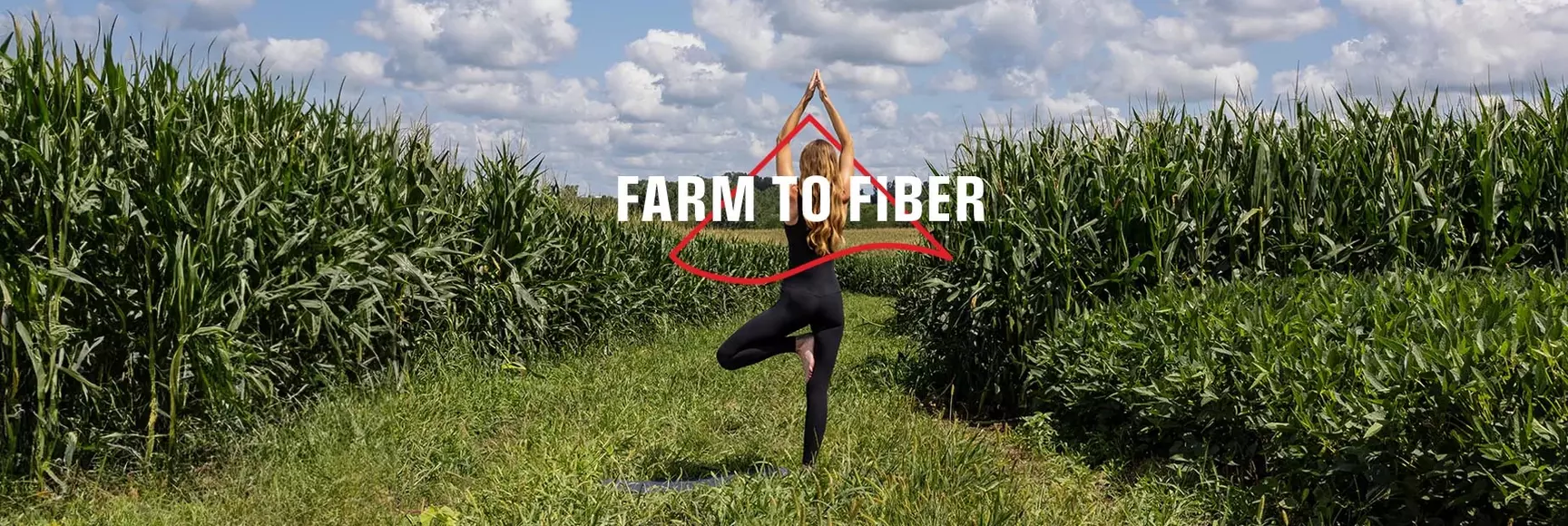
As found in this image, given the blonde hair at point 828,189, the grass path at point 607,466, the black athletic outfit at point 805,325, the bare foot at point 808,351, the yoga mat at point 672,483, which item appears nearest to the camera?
the grass path at point 607,466

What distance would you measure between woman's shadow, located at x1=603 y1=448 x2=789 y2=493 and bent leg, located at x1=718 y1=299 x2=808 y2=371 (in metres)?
0.56

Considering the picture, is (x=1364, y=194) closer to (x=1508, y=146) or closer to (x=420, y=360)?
(x=1508, y=146)

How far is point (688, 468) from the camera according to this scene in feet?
19.9

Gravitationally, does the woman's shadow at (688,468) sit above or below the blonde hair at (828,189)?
below

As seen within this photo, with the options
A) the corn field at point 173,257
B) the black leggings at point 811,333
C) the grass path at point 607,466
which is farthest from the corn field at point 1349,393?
the corn field at point 173,257

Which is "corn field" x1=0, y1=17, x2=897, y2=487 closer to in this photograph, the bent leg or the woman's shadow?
the woman's shadow

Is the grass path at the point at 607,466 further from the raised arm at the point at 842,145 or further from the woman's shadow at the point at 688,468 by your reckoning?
the raised arm at the point at 842,145

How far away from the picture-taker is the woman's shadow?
5.56m

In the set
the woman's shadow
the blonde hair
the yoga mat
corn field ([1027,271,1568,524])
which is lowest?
the woman's shadow

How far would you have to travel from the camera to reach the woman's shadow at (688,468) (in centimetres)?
→ 556

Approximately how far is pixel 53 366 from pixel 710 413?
3.98 metres

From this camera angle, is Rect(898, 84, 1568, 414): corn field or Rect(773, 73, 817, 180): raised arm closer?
Rect(773, 73, 817, 180): raised arm

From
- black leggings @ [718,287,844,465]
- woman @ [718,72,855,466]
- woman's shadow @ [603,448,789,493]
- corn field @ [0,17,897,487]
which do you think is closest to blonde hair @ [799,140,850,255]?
woman @ [718,72,855,466]

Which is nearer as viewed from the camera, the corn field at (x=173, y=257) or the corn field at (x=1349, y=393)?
the corn field at (x=1349, y=393)
